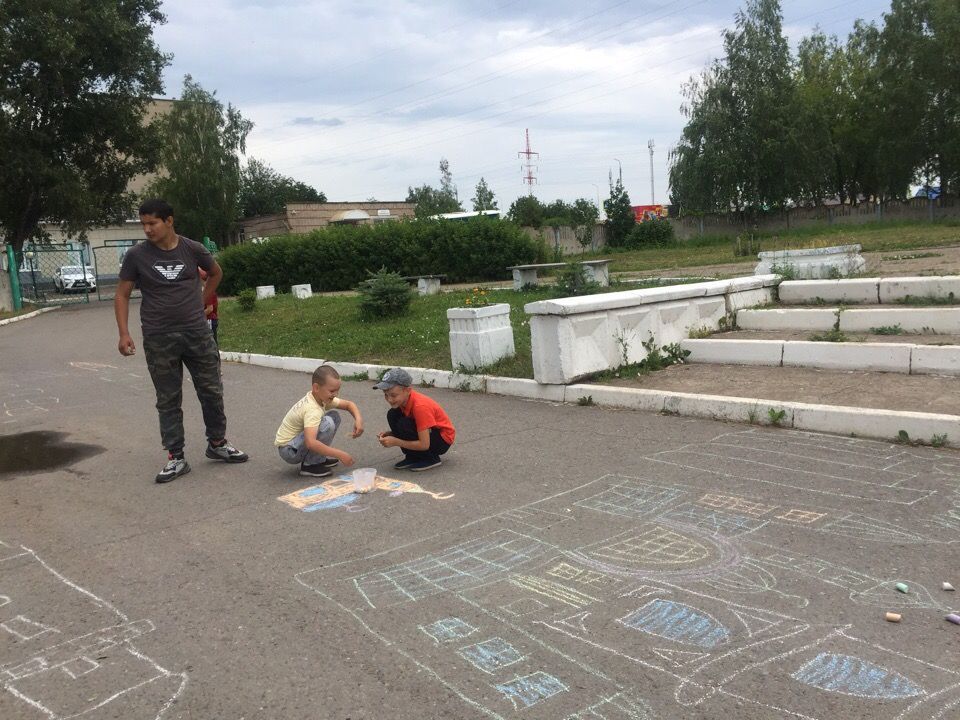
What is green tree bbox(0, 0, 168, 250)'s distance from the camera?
26.0 m

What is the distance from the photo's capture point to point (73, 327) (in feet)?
66.2

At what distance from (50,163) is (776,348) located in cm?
2809

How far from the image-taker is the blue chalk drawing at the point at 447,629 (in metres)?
3.26

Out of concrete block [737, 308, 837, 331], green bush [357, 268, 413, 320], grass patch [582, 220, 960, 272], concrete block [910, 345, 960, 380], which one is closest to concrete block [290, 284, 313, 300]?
green bush [357, 268, 413, 320]

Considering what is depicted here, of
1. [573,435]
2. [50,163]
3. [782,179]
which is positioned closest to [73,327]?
[50,163]

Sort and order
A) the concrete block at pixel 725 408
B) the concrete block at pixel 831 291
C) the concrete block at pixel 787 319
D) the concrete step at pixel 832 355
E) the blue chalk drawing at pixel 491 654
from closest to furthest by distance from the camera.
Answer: the blue chalk drawing at pixel 491 654, the concrete block at pixel 725 408, the concrete step at pixel 832 355, the concrete block at pixel 787 319, the concrete block at pixel 831 291

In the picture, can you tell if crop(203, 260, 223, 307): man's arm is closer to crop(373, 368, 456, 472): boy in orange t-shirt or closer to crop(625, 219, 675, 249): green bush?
crop(373, 368, 456, 472): boy in orange t-shirt

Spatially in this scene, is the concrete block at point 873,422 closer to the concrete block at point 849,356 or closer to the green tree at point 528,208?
the concrete block at point 849,356

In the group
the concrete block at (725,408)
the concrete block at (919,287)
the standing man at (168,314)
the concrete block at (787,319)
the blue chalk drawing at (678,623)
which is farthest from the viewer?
the concrete block at (787,319)

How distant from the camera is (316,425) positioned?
18.5 ft

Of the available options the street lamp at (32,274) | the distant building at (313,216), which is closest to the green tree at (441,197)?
the distant building at (313,216)

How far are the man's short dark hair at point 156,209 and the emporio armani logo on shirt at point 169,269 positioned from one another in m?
0.34

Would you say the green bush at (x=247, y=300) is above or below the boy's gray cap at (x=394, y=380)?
above

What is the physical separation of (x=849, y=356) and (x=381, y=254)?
2191 cm
